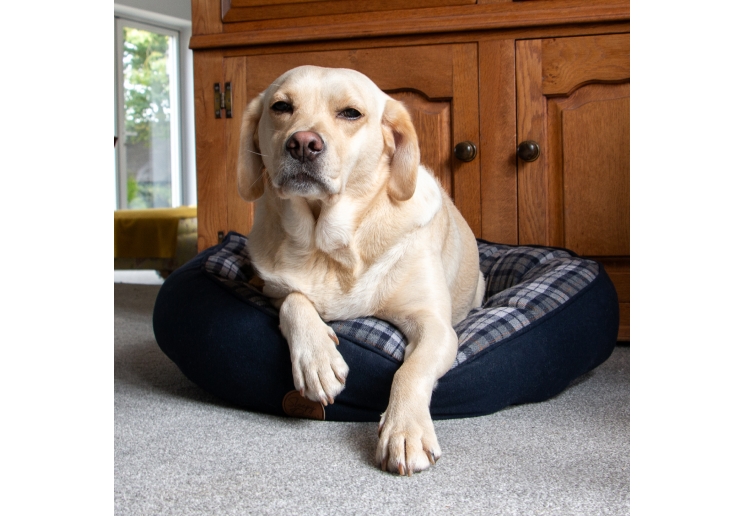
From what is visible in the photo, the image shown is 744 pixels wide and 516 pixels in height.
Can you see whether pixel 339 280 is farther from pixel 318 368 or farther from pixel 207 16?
pixel 207 16

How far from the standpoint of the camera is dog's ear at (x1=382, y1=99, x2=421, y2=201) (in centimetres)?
173

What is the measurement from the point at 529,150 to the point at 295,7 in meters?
1.08

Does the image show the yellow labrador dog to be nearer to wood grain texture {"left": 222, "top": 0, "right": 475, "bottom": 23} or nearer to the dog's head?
the dog's head

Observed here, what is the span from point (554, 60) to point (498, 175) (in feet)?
1.51

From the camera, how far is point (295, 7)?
2643 mm

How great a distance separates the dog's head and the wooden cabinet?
2.64 feet

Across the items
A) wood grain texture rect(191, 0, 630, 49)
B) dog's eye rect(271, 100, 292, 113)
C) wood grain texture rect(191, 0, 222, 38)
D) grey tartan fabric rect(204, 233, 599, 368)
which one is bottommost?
grey tartan fabric rect(204, 233, 599, 368)

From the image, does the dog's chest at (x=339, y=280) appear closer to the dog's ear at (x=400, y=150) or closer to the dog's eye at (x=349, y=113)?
the dog's ear at (x=400, y=150)

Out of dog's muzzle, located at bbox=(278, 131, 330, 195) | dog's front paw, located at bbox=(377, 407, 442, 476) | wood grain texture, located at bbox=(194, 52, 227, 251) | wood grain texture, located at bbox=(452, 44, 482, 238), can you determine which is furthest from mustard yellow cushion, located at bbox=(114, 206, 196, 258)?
dog's front paw, located at bbox=(377, 407, 442, 476)

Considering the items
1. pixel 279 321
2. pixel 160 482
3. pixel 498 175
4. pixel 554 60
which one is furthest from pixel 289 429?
pixel 554 60

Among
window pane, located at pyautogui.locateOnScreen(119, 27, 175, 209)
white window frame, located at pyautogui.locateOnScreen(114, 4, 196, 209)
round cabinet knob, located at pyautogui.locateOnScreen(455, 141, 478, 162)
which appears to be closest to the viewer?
round cabinet knob, located at pyautogui.locateOnScreen(455, 141, 478, 162)

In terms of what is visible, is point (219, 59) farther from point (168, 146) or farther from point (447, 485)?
point (168, 146)

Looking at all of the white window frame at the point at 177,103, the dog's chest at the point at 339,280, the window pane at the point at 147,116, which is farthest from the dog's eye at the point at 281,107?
the window pane at the point at 147,116

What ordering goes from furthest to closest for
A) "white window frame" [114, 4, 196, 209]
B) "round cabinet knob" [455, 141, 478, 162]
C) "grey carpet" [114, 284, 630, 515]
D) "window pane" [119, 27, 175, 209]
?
"window pane" [119, 27, 175, 209], "white window frame" [114, 4, 196, 209], "round cabinet knob" [455, 141, 478, 162], "grey carpet" [114, 284, 630, 515]
